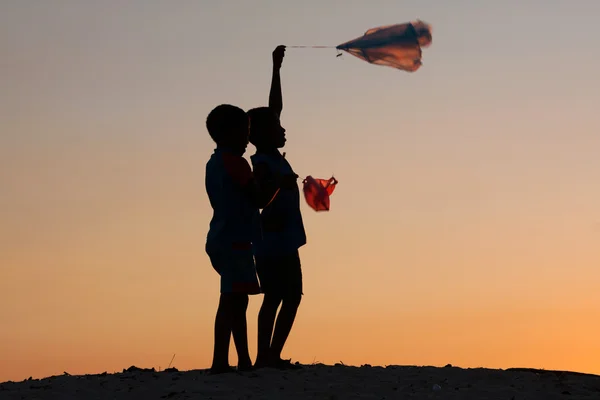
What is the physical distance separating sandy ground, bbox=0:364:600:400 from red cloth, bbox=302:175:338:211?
2080 mm

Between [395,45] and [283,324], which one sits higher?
[395,45]

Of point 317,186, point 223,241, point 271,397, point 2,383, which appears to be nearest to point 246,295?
point 223,241

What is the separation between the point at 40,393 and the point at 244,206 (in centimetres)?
308

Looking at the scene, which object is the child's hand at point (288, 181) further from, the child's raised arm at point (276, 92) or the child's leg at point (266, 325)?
the child's leg at point (266, 325)

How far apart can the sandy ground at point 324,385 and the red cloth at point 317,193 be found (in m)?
2.08

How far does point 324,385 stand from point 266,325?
1233mm

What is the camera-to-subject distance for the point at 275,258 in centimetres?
1215

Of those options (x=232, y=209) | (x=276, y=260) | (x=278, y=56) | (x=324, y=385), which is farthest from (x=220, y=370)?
(x=278, y=56)

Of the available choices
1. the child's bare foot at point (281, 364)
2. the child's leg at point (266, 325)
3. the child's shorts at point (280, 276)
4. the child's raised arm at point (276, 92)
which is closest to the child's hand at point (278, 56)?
the child's raised arm at point (276, 92)

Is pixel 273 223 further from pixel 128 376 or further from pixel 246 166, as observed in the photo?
pixel 128 376

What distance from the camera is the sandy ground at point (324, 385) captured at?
428 inches

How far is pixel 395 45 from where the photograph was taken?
42.7ft

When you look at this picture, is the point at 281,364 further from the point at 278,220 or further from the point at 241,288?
the point at 278,220

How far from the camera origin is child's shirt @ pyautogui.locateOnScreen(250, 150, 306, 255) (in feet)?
39.8
